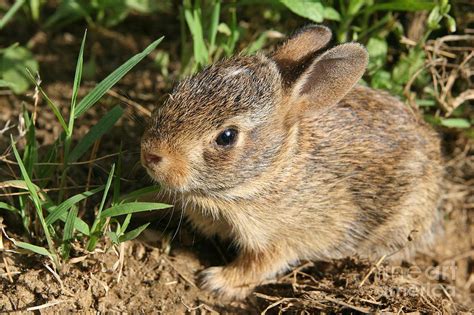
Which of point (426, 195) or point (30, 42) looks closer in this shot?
point (426, 195)

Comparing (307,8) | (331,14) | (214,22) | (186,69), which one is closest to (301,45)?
(307,8)

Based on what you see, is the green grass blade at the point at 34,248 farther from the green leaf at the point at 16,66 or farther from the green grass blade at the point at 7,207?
the green leaf at the point at 16,66

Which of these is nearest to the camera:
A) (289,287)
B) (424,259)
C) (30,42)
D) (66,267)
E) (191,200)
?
(66,267)

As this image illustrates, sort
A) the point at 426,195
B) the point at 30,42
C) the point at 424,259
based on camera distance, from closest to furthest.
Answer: the point at 426,195 → the point at 424,259 → the point at 30,42

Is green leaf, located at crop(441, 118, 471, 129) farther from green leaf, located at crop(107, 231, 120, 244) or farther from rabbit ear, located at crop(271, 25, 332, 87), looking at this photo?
green leaf, located at crop(107, 231, 120, 244)

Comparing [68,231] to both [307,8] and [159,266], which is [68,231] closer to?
[159,266]

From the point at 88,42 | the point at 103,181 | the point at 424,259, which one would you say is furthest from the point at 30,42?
the point at 424,259

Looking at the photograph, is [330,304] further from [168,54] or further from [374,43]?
[168,54]
